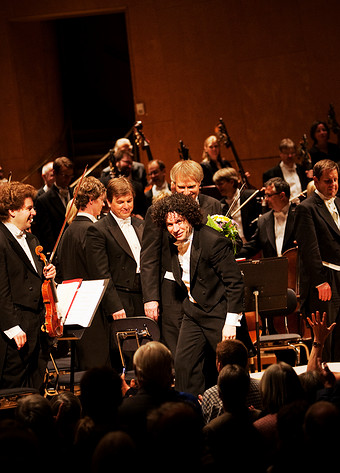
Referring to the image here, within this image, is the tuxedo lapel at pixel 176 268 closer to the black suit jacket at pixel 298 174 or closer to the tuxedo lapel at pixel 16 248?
the tuxedo lapel at pixel 16 248

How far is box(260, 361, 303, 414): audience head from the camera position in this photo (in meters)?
3.24

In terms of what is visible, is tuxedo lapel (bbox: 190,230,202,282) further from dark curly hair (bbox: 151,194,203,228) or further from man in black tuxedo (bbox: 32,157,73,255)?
man in black tuxedo (bbox: 32,157,73,255)

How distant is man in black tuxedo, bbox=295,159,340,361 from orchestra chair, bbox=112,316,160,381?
156cm

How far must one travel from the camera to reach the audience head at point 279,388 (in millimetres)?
3240

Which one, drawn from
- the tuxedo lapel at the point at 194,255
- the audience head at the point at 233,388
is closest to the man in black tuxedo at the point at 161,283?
the tuxedo lapel at the point at 194,255

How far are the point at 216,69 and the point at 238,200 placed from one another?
427 centimetres

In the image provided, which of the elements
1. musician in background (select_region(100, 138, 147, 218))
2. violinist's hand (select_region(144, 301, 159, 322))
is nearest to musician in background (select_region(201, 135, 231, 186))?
musician in background (select_region(100, 138, 147, 218))

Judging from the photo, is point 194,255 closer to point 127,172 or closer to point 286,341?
point 286,341

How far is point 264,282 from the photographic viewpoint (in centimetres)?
521

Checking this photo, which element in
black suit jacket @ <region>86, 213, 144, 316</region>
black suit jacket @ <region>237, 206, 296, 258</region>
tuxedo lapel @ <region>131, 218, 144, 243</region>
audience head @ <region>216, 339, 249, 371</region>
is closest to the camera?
audience head @ <region>216, 339, 249, 371</region>

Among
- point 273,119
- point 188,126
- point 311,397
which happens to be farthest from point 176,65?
point 311,397

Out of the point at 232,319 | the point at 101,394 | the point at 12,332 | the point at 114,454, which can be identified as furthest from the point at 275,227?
the point at 114,454

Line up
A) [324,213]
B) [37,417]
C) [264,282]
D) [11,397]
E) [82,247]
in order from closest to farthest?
1. [37,417]
2. [11,397]
3. [264,282]
4. [82,247]
5. [324,213]

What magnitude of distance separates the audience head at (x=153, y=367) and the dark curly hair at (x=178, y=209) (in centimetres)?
134
